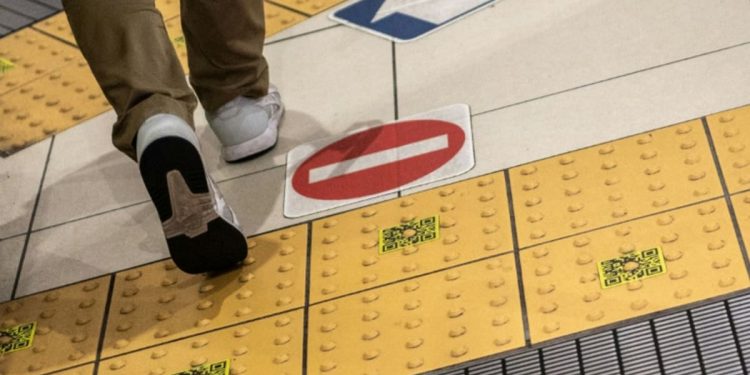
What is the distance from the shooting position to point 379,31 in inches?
181

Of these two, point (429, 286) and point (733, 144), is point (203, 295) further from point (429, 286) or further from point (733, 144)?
point (733, 144)

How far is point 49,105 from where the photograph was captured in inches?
188

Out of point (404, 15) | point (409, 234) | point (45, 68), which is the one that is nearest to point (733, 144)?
point (409, 234)

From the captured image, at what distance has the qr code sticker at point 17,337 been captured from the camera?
11.5ft

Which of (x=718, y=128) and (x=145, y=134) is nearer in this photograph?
(x=145, y=134)

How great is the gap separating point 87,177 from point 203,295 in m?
0.99

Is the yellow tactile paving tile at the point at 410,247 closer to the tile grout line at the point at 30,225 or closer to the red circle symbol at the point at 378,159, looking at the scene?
the red circle symbol at the point at 378,159

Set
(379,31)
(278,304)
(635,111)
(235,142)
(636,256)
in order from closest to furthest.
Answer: (636,256) < (278,304) < (635,111) < (235,142) < (379,31)

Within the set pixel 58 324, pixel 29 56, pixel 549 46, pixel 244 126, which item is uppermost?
pixel 29 56

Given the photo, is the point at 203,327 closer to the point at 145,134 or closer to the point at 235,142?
the point at 145,134

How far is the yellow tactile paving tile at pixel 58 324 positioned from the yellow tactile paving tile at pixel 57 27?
6.11 ft

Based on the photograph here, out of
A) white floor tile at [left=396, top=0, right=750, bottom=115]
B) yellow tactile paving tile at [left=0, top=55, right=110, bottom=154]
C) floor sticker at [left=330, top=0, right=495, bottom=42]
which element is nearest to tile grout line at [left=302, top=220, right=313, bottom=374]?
white floor tile at [left=396, top=0, right=750, bottom=115]

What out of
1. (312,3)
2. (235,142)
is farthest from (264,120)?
(312,3)

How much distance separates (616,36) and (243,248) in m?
1.49
